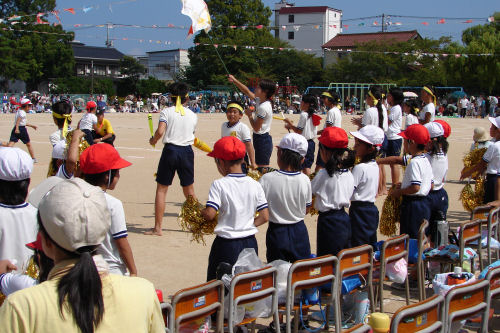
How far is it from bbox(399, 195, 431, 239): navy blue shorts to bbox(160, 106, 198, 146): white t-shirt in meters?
3.20

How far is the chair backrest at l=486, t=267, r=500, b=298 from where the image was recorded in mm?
3774

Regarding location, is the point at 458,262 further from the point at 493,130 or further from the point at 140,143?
the point at 140,143

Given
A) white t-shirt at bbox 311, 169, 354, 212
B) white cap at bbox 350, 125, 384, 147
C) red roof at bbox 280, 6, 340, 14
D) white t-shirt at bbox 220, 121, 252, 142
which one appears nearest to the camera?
white t-shirt at bbox 311, 169, 354, 212

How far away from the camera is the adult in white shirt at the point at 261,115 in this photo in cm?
864

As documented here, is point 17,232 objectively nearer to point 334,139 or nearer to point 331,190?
point 331,190

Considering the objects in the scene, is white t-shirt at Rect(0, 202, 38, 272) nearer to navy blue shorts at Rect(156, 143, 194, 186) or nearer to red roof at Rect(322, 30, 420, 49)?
navy blue shorts at Rect(156, 143, 194, 186)

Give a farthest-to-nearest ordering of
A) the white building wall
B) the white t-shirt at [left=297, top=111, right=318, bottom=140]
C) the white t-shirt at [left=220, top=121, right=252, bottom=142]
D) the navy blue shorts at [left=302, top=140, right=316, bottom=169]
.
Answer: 1. the white building wall
2. the navy blue shorts at [left=302, top=140, right=316, bottom=169]
3. the white t-shirt at [left=297, top=111, right=318, bottom=140]
4. the white t-shirt at [left=220, top=121, right=252, bottom=142]

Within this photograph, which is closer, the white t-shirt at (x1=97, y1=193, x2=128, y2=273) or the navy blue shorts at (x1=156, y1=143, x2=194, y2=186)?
the white t-shirt at (x1=97, y1=193, x2=128, y2=273)

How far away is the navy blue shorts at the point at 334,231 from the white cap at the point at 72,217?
3.18 meters

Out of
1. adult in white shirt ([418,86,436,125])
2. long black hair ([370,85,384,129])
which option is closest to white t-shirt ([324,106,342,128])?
long black hair ([370,85,384,129])

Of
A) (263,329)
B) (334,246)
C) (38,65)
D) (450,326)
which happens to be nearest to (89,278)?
(450,326)

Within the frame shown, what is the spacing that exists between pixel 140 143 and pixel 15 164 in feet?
55.8

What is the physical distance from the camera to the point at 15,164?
11.4ft

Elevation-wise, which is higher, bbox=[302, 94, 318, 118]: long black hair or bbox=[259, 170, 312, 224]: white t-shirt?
bbox=[302, 94, 318, 118]: long black hair
